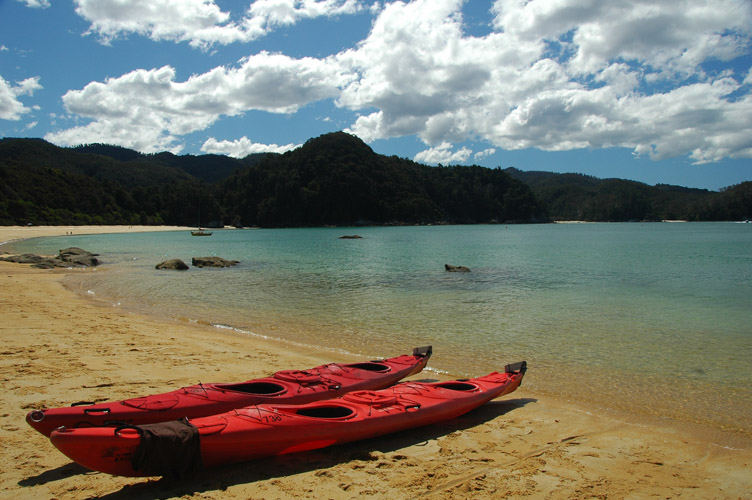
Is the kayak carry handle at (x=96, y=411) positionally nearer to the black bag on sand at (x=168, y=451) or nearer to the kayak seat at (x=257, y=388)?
the black bag on sand at (x=168, y=451)

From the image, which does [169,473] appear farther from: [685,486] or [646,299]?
[646,299]

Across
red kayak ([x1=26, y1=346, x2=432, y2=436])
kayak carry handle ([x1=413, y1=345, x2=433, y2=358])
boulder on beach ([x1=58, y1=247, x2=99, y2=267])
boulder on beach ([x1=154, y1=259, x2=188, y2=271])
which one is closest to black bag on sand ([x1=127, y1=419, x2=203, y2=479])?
red kayak ([x1=26, y1=346, x2=432, y2=436])

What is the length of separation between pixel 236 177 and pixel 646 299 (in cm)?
15232

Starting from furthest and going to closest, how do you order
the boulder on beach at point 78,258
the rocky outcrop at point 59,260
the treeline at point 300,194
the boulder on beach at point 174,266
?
1. the treeline at point 300,194
2. the boulder on beach at point 78,258
3. the boulder on beach at point 174,266
4. the rocky outcrop at point 59,260

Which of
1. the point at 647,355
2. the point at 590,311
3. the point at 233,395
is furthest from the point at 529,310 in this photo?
the point at 233,395

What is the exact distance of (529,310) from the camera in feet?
44.4

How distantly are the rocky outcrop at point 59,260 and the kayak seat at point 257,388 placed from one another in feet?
77.2

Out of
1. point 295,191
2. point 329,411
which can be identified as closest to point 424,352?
point 329,411

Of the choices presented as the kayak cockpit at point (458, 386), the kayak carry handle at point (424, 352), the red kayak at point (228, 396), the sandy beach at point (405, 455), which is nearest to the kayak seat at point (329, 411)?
the sandy beach at point (405, 455)

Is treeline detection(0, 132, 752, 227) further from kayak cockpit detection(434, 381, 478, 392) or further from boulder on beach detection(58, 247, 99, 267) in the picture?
kayak cockpit detection(434, 381, 478, 392)

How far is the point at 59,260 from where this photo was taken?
998 inches

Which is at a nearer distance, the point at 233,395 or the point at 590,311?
the point at 233,395

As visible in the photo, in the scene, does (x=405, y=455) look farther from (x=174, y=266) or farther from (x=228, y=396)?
(x=174, y=266)

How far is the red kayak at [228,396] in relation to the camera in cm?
414
